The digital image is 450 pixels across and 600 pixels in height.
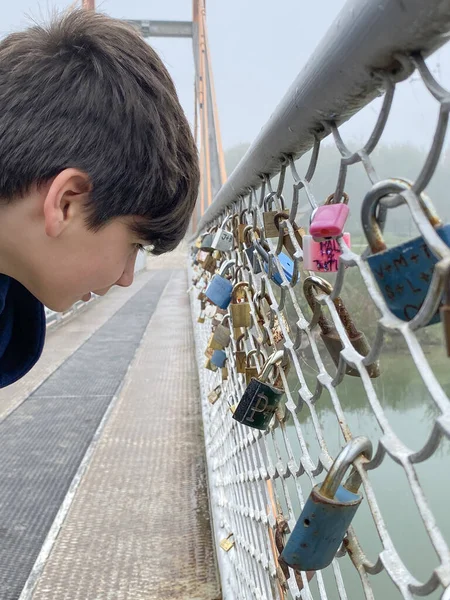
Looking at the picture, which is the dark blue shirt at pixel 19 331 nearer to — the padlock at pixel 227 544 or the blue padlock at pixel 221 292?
the blue padlock at pixel 221 292

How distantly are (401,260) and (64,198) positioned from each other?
18.4 inches

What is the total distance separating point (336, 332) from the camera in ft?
1.73

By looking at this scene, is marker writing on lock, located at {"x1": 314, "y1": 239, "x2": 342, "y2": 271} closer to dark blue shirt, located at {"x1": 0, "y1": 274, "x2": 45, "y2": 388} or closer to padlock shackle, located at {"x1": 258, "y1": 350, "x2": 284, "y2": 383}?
padlock shackle, located at {"x1": 258, "y1": 350, "x2": 284, "y2": 383}

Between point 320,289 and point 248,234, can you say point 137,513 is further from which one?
point 320,289

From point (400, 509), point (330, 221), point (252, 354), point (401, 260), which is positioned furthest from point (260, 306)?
point (400, 509)

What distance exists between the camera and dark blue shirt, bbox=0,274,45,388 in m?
0.95

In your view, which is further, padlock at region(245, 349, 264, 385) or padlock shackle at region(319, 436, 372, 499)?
padlock at region(245, 349, 264, 385)

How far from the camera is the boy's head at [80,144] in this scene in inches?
26.6

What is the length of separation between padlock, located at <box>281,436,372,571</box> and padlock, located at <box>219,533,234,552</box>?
Result: 83cm

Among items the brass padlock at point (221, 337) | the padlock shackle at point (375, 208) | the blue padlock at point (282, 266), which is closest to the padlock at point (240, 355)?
the brass padlock at point (221, 337)

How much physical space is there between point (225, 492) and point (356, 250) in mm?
1088

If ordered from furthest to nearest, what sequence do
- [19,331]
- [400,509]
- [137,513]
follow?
[400,509] → [137,513] → [19,331]

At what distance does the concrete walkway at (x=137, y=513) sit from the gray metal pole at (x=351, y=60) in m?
0.99

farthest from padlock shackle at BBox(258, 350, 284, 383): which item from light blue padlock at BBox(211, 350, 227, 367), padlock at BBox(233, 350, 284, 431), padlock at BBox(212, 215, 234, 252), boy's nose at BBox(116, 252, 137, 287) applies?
light blue padlock at BBox(211, 350, 227, 367)
